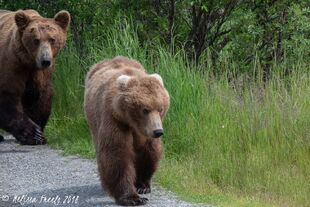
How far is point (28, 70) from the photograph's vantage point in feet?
33.0

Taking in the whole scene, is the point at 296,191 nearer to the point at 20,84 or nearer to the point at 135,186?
the point at 135,186

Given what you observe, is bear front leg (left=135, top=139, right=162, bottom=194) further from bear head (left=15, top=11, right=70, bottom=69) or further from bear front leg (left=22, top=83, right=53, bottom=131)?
bear front leg (left=22, top=83, right=53, bottom=131)

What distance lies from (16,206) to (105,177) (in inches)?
36.4

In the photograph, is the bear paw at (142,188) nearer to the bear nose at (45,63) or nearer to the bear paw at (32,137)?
the bear nose at (45,63)

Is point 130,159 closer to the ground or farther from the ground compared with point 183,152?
farther from the ground

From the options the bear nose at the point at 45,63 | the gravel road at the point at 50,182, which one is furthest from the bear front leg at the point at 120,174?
the bear nose at the point at 45,63

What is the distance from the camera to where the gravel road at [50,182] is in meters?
7.28

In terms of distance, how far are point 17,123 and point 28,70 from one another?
654 millimetres

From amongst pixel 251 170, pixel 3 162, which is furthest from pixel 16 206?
pixel 251 170

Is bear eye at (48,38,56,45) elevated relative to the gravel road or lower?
elevated

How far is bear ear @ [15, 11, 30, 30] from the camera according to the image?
9.91m

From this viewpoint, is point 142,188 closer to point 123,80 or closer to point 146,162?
point 146,162

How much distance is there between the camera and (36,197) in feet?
24.5

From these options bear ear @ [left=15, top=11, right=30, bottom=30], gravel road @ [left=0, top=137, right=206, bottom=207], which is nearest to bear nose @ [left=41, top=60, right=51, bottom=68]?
bear ear @ [left=15, top=11, right=30, bottom=30]
